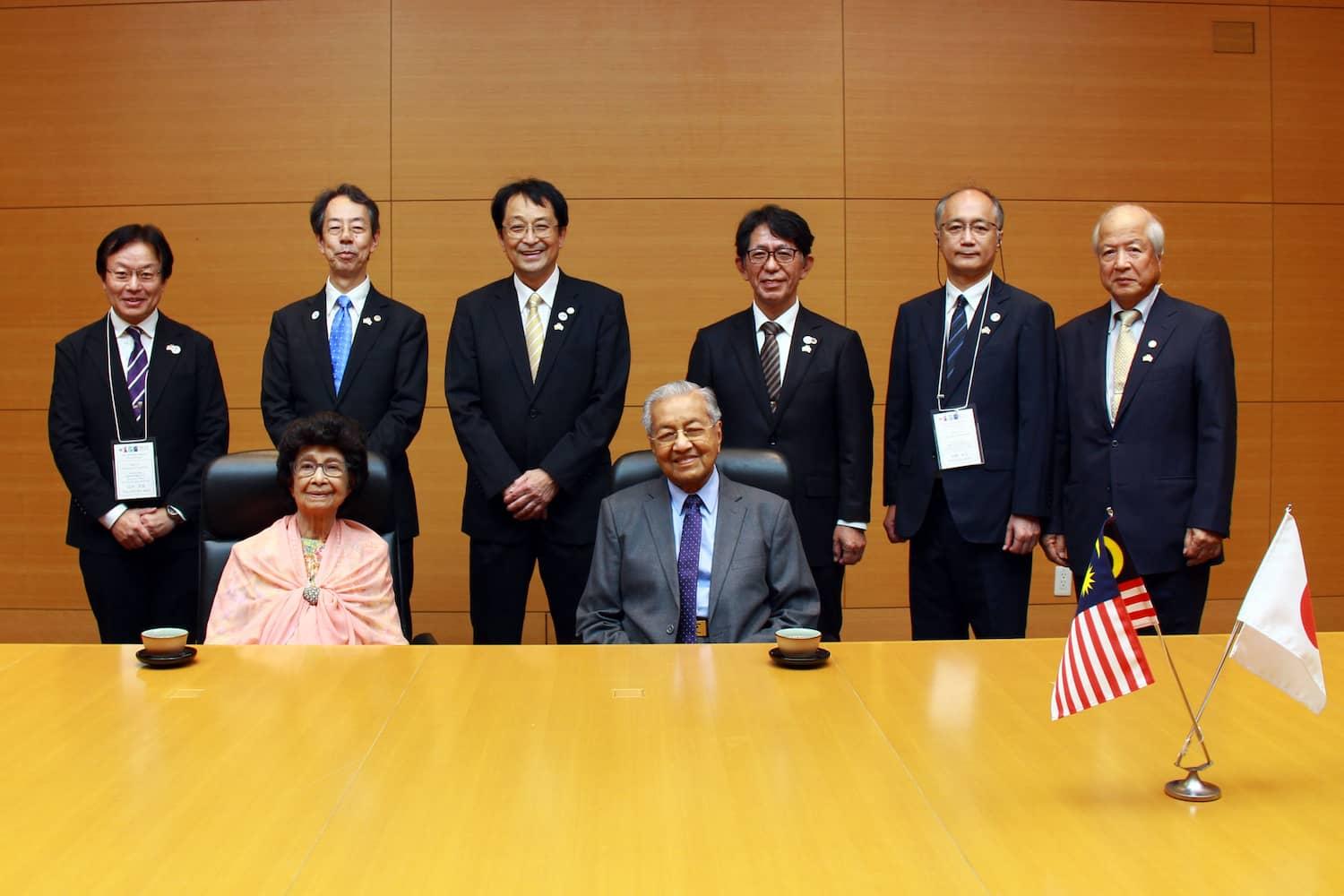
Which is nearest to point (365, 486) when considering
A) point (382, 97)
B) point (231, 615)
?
point (231, 615)

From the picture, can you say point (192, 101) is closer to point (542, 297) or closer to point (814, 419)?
point (542, 297)

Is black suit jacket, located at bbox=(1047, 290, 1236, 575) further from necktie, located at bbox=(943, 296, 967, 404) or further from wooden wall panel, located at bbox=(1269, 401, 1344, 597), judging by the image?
wooden wall panel, located at bbox=(1269, 401, 1344, 597)

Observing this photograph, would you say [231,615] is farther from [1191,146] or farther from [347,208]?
[1191,146]

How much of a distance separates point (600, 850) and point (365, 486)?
1795mm

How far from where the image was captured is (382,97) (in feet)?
18.1

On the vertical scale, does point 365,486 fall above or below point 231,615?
above

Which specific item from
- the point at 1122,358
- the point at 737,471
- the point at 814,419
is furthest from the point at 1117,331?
the point at 737,471

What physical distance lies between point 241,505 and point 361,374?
2.93 ft

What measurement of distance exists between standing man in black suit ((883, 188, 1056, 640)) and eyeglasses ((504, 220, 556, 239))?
1.21 m

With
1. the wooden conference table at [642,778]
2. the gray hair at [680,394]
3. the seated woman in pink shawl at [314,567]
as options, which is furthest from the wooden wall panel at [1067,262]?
the wooden conference table at [642,778]

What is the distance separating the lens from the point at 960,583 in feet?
12.3

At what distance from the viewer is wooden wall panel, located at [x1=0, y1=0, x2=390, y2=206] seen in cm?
550

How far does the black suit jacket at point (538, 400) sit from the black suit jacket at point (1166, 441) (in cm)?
148

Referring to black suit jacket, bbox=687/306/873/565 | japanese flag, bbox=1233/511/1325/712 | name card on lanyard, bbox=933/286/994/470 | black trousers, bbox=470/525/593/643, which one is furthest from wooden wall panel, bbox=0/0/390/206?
japanese flag, bbox=1233/511/1325/712
